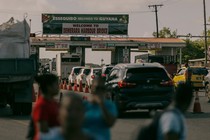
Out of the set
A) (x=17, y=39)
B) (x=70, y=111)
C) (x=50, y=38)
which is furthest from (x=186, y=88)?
(x=50, y=38)

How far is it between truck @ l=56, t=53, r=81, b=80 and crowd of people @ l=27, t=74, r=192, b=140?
6369 cm

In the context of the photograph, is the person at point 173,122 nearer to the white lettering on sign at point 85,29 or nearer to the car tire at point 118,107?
the car tire at point 118,107

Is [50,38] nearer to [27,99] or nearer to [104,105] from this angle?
[27,99]

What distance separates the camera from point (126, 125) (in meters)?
19.2

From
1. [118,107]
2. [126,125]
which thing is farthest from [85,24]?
[126,125]

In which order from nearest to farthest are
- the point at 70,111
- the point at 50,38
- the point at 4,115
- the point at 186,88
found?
the point at 70,111 → the point at 186,88 → the point at 4,115 → the point at 50,38

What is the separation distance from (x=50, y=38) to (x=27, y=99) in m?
76.9

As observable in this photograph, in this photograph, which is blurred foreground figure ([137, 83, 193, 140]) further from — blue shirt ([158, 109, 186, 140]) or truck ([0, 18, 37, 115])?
truck ([0, 18, 37, 115])

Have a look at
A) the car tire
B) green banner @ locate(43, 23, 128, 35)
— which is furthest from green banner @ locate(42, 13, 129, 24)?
the car tire

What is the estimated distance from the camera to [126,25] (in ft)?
344

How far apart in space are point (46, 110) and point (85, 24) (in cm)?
9608

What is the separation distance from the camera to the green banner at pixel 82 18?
103812 millimetres

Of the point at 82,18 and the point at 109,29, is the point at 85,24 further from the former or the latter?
the point at 109,29

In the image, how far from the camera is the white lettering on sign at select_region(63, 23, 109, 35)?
101688 mm
